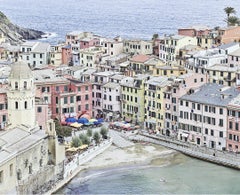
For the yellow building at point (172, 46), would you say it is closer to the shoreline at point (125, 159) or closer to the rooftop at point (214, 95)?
the rooftop at point (214, 95)

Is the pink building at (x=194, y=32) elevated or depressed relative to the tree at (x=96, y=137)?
elevated

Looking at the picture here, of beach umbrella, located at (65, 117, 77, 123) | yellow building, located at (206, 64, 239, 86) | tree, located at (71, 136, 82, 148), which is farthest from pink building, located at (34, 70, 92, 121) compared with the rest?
yellow building, located at (206, 64, 239, 86)

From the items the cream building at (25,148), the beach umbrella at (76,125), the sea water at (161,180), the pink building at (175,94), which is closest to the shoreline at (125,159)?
the sea water at (161,180)

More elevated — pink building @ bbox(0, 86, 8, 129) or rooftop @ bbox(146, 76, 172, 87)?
rooftop @ bbox(146, 76, 172, 87)

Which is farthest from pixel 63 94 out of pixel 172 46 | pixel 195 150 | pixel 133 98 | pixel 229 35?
pixel 229 35

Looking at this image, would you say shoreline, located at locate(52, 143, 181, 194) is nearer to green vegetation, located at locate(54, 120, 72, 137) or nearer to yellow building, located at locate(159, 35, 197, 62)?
green vegetation, located at locate(54, 120, 72, 137)

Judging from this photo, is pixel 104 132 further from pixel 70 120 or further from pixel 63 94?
pixel 63 94

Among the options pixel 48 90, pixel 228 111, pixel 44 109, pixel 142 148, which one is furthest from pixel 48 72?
pixel 228 111
